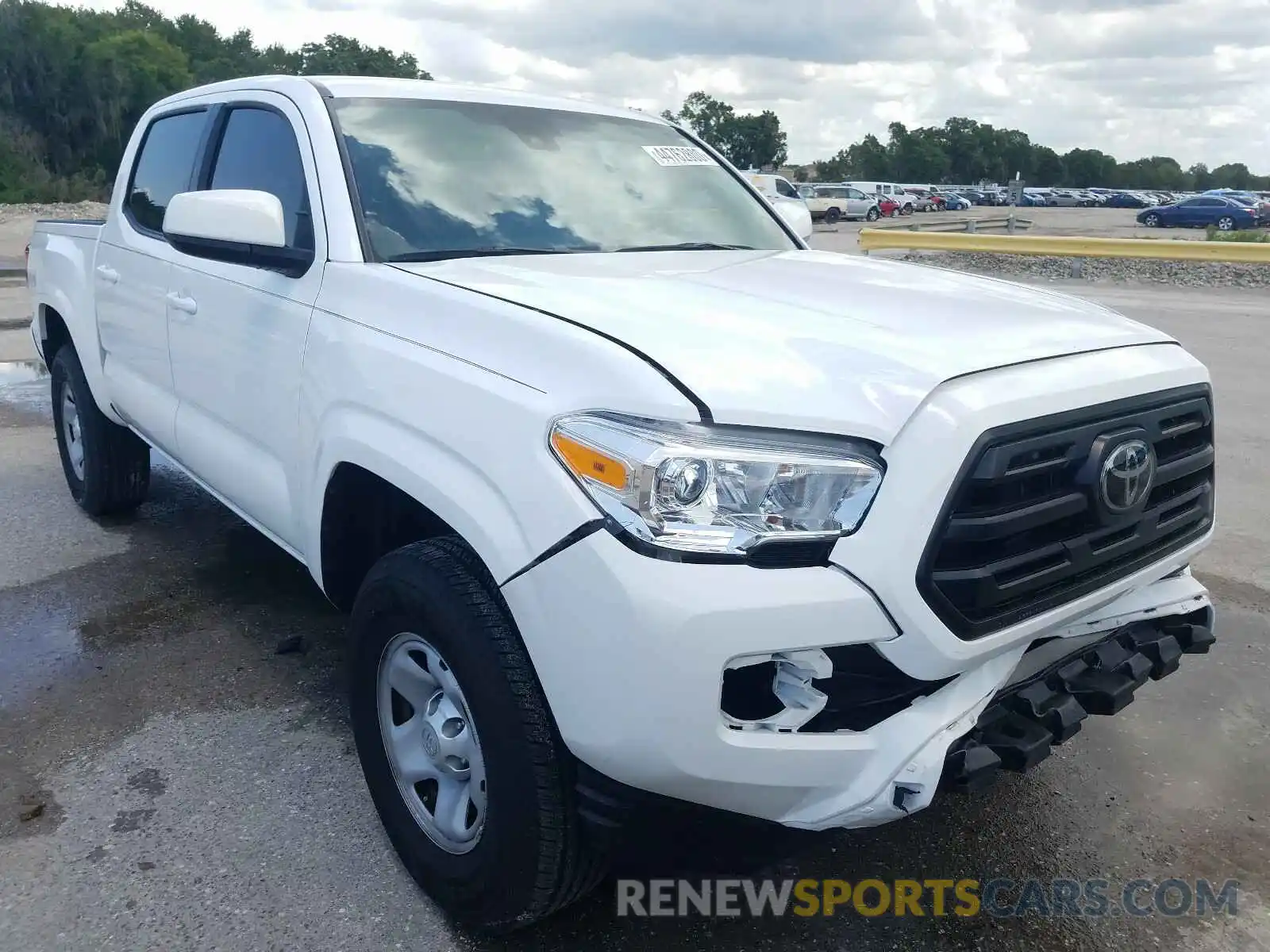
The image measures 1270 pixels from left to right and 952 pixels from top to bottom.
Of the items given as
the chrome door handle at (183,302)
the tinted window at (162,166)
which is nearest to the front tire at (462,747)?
the chrome door handle at (183,302)

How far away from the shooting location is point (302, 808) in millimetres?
2904

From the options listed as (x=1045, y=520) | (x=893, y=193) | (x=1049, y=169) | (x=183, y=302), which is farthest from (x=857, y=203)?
(x=1049, y=169)

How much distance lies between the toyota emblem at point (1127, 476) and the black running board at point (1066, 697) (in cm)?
37

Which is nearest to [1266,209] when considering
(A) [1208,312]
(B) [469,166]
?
(A) [1208,312]

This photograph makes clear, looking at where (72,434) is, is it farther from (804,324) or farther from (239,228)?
(804,324)

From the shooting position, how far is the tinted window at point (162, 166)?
4.12 m

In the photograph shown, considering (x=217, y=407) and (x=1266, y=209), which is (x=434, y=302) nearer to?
(x=217, y=407)

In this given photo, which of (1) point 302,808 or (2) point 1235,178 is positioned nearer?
(1) point 302,808

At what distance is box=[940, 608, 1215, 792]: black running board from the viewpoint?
205 cm

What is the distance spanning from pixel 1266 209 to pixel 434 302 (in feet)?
155

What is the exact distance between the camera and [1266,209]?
135 feet

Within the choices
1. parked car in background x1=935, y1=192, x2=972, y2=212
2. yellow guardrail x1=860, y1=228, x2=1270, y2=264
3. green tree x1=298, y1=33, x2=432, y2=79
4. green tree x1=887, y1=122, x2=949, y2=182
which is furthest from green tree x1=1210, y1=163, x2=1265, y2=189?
yellow guardrail x1=860, y1=228, x2=1270, y2=264

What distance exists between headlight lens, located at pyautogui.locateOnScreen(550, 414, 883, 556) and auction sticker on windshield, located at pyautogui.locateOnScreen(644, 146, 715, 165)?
210cm

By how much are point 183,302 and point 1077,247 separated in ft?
53.8
